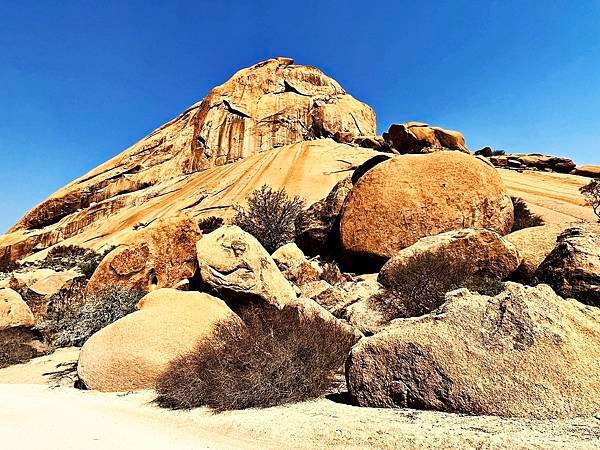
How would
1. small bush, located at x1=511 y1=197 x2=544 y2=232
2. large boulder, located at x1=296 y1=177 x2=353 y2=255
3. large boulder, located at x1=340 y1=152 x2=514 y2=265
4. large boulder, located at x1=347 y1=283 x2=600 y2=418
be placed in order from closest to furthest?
large boulder, located at x1=347 y1=283 x2=600 y2=418
large boulder, located at x1=340 y1=152 x2=514 y2=265
small bush, located at x1=511 y1=197 x2=544 y2=232
large boulder, located at x1=296 y1=177 x2=353 y2=255

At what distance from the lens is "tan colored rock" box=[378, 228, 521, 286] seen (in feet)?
27.3

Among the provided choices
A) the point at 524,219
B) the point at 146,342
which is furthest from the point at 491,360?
the point at 524,219

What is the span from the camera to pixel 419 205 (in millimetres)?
11539

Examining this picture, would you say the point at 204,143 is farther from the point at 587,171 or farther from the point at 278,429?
the point at 278,429

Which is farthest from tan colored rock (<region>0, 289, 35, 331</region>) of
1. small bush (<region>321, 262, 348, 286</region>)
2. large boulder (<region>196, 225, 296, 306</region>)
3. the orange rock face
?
the orange rock face

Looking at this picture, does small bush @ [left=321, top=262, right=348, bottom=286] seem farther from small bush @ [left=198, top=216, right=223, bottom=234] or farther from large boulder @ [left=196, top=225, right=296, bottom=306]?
small bush @ [left=198, top=216, right=223, bottom=234]

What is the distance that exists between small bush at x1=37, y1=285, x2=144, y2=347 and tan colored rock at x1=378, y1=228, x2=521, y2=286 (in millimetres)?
6016

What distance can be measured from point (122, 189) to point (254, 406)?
37.4m

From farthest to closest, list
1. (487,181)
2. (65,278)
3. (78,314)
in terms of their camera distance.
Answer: (65,278) < (487,181) < (78,314)

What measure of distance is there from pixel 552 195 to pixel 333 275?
14.3m

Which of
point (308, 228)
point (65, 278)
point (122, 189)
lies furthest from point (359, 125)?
point (65, 278)

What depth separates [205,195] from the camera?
29.6m

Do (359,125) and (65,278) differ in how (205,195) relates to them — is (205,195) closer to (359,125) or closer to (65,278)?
(65,278)

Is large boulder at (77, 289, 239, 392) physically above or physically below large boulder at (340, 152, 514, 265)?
below
